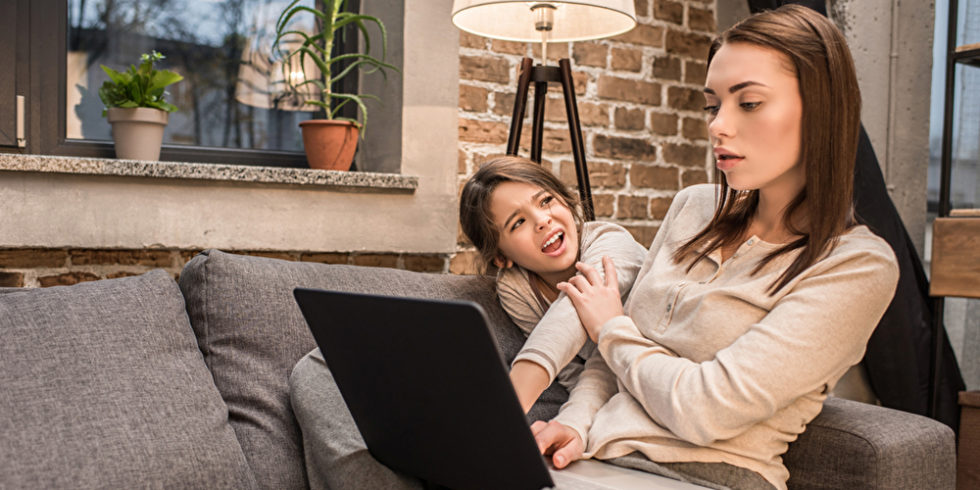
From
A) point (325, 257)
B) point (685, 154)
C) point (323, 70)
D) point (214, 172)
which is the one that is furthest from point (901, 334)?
point (214, 172)

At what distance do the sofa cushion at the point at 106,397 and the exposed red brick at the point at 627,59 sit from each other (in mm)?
1848

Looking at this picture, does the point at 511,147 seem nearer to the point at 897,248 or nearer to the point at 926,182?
the point at 897,248

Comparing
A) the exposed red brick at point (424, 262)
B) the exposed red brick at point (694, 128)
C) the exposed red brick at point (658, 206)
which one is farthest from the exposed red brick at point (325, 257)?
the exposed red brick at point (694, 128)

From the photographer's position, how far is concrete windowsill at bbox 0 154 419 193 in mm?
1911

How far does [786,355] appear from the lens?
108 centimetres

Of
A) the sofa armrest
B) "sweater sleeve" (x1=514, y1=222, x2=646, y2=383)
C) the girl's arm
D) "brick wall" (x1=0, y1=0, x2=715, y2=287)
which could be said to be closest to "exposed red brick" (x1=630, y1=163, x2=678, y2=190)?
"brick wall" (x1=0, y1=0, x2=715, y2=287)

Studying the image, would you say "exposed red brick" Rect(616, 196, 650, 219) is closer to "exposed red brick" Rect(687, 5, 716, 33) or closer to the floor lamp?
the floor lamp

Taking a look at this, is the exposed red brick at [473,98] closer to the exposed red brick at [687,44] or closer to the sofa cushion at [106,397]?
the exposed red brick at [687,44]

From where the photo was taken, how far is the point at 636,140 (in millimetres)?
2857

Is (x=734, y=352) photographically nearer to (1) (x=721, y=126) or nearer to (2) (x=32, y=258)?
(1) (x=721, y=126)

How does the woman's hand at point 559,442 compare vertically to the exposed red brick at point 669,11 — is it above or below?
below

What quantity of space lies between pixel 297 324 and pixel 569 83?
1.10 meters

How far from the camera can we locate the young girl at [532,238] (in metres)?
1.62

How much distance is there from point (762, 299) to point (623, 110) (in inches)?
69.0
